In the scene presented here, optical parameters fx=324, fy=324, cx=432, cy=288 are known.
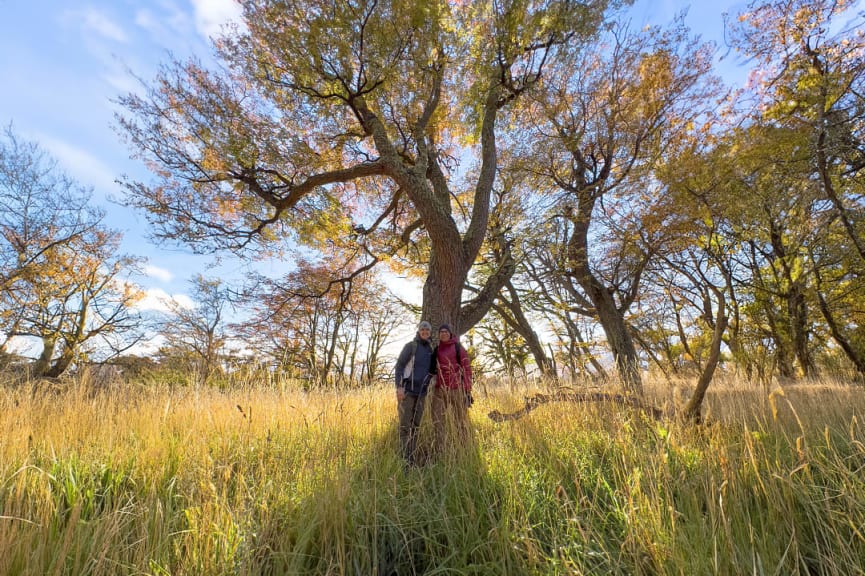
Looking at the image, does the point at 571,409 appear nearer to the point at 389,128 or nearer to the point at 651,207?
the point at 651,207

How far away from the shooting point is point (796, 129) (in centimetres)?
591

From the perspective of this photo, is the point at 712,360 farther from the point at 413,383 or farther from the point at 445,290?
the point at 413,383

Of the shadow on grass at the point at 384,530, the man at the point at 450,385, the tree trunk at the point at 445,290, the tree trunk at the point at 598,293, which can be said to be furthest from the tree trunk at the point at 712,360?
the tree trunk at the point at 598,293

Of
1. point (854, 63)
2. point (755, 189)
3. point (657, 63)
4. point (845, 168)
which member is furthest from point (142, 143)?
point (845, 168)

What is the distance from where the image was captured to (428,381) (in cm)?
421

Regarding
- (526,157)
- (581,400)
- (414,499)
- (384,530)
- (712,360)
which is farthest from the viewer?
(526,157)

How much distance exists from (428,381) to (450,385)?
0.46 meters

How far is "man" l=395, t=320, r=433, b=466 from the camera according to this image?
12.8 feet

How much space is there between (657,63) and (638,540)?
31.2 ft

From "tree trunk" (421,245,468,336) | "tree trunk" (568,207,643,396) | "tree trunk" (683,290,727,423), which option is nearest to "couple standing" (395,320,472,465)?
"tree trunk" (421,245,468,336)

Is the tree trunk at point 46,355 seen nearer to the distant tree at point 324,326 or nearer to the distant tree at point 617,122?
the distant tree at point 324,326

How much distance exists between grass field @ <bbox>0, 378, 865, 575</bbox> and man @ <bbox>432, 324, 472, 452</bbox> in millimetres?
395

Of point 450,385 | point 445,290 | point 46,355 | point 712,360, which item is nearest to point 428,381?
point 450,385

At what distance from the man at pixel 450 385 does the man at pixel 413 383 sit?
0.16 meters
